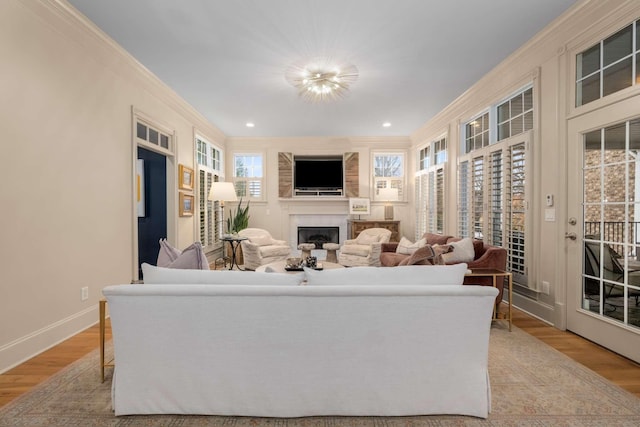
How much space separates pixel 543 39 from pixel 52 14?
14.4 feet

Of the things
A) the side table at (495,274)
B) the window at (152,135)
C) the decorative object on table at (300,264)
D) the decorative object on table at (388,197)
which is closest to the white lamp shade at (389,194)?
the decorative object on table at (388,197)

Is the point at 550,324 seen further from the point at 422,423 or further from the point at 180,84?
the point at 180,84

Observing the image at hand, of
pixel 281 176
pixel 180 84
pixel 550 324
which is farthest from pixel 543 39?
pixel 281 176

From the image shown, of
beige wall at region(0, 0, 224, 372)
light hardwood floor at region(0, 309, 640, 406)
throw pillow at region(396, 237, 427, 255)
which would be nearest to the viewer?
light hardwood floor at region(0, 309, 640, 406)

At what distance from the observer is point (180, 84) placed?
14.1 feet

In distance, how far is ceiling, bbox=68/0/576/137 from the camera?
8.93 ft

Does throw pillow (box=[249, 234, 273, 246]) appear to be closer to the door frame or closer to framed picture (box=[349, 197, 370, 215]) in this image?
the door frame

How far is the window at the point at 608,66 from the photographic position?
2.43 metres

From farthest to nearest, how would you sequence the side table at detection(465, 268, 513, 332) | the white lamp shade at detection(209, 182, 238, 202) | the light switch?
the white lamp shade at detection(209, 182, 238, 202), the light switch, the side table at detection(465, 268, 513, 332)

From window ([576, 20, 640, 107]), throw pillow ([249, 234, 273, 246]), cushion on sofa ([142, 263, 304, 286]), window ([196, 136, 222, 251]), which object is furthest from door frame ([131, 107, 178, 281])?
window ([576, 20, 640, 107])

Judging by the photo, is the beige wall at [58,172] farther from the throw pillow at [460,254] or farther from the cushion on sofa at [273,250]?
the throw pillow at [460,254]

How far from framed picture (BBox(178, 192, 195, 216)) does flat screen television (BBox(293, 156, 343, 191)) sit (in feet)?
8.41

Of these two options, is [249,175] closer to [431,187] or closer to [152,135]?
[152,135]

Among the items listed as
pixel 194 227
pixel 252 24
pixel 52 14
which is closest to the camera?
pixel 52 14
